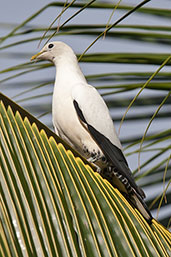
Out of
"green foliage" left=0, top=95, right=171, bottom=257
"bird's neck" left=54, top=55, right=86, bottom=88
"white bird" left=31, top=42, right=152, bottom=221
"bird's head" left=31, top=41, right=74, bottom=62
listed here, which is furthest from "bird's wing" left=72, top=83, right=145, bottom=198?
"green foliage" left=0, top=95, right=171, bottom=257

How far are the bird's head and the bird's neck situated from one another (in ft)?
0.19

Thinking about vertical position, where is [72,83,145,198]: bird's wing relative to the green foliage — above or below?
above

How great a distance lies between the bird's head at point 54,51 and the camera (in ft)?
12.1

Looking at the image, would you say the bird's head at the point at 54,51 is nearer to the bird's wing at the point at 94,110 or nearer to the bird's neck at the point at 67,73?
the bird's neck at the point at 67,73

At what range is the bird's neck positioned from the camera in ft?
10.6

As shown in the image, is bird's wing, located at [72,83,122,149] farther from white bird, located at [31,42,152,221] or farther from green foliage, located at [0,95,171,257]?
green foliage, located at [0,95,171,257]

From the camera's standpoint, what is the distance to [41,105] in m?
2.96

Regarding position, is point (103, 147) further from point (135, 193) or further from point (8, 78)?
point (8, 78)

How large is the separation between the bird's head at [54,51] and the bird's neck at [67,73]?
58 mm

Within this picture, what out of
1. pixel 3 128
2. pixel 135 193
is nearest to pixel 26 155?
pixel 3 128

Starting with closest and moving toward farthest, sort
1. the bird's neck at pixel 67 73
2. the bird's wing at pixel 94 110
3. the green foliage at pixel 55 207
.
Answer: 1. the green foliage at pixel 55 207
2. the bird's wing at pixel 94 110
3. the bird's neck at pixel 67 73

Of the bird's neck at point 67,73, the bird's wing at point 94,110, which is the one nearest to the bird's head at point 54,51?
the bird's neck at point 67,73

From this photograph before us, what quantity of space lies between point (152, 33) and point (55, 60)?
59.8 inches

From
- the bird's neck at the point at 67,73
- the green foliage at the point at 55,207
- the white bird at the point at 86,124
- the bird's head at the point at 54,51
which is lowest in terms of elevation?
the green foliage at the point at 55,207
